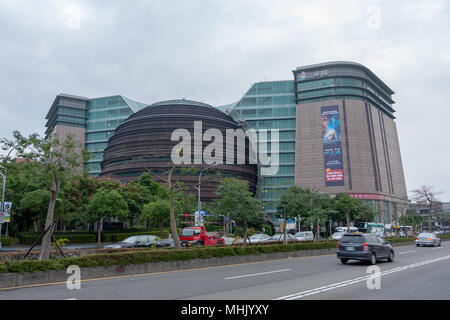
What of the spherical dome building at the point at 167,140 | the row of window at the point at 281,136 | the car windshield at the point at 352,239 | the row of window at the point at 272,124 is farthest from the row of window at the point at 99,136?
the car windshield at the point at 352,239

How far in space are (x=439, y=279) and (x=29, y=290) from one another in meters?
13.8

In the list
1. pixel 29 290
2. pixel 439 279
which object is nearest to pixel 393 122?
pixel 439 279

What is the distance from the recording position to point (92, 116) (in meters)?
131

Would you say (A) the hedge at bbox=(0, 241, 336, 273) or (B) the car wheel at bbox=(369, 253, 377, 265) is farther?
(B) the car wheel at bbox=(369, 253, 377, 265)

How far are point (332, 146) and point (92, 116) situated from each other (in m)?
88.5

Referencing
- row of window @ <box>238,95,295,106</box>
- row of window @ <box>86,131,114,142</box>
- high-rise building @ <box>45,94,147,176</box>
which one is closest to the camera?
row of window @ <box>238,95,295,106</box>

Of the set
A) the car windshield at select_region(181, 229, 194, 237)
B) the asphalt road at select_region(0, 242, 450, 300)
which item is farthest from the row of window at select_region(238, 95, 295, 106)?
the asphalt road at select_region(0, 242, 450, 300)

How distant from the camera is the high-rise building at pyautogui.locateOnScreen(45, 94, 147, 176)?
12669cm

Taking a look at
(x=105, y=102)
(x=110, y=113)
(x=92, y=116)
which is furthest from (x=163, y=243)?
(x=92, y=116)

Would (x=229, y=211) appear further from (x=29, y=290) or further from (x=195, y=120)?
(x=195, y=120)

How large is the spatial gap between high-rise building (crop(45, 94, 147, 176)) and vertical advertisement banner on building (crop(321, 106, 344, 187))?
68.4 metres

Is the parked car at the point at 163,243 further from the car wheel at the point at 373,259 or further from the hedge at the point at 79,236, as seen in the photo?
the hedge at the point at 79,236

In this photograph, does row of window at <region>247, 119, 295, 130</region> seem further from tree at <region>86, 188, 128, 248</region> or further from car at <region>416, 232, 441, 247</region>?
tree at <region>86, 188, 128, 248</region>
